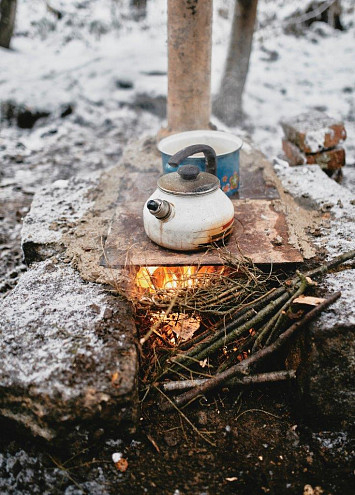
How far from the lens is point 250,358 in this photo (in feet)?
7.26

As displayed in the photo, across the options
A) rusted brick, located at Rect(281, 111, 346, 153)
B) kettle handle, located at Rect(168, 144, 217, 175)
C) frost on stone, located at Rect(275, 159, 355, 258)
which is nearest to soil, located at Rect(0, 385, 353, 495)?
frost on stone, located at Rect(275, 159, 355, 258)

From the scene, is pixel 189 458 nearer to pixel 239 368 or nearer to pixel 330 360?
pixel 239 368

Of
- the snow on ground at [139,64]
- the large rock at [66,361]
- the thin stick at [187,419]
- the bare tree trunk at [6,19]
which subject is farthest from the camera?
the bare tree trunk at [6,19]

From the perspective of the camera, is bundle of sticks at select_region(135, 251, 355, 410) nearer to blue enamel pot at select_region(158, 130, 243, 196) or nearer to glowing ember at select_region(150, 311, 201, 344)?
glowing ember at select_region(150, 311, 201, 344)

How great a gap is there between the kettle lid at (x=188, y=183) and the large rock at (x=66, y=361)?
2.35 feet

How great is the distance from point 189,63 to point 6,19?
574 centimetres

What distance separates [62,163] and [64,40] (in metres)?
4.96

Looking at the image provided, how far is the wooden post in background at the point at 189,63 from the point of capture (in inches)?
148

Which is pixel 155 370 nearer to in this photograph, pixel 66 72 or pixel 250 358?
pixel 250 358

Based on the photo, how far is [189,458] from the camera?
2010 millimetres

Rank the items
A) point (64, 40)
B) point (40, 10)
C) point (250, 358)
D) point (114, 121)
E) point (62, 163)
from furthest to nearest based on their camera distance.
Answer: point (40, 10), point (64, 40), point (114, 121), point (62, 163), point (250, 358)

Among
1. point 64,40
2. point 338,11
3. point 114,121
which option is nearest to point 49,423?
point 114,121

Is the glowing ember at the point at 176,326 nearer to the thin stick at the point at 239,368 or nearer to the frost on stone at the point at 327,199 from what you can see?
the thin stick at the point at 239,368

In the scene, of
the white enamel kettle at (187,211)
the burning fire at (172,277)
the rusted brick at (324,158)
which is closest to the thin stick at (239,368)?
the burning fire at (172,277)
